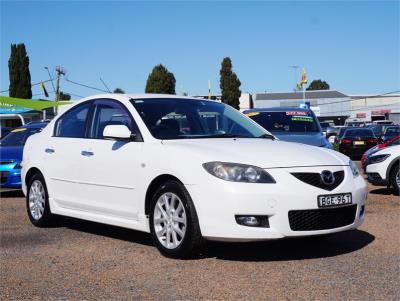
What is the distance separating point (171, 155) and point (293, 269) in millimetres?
1549

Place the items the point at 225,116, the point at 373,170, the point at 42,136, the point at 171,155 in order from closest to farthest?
the point at 171,155, the point at 225,116, the point at 42,136, the point at 373,170

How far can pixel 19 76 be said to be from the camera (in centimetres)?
6488

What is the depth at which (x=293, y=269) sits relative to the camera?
524cm

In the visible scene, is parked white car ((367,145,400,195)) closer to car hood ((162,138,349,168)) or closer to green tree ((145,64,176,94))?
car hood ((162,138,349,168))

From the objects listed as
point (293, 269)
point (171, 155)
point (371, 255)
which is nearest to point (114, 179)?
point (171, 155)

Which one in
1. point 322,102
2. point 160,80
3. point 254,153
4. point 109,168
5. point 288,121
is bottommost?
point 109,168

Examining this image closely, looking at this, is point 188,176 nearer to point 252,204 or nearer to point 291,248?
point 252,204

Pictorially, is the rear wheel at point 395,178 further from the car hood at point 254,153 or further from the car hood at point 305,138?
the car hood at point 254,153

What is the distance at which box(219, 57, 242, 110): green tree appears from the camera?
6794 centimetres

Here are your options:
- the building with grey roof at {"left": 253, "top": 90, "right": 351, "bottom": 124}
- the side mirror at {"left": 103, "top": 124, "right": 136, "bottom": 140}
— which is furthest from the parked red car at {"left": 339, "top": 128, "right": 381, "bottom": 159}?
the building with grey roof at {"left": 253, "top": 90, "right": 351, "bottom": 124}

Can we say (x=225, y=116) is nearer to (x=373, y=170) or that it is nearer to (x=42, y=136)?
(x=42, y=136)

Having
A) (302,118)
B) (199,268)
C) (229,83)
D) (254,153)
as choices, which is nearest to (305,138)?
(302,118)

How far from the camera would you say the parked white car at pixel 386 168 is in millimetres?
10883

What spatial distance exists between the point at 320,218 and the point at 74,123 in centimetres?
337
